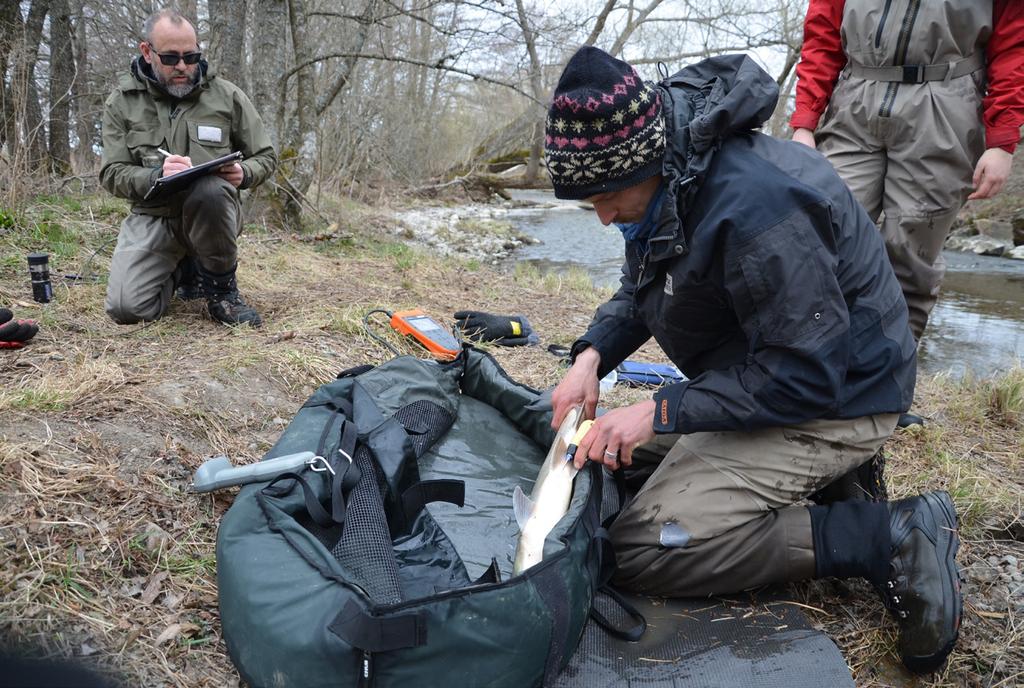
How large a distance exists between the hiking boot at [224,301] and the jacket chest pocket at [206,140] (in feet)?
2.21

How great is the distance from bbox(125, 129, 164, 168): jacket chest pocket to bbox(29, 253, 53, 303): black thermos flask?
764 millimetres

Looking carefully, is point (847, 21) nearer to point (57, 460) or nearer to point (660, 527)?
point (660, 527)

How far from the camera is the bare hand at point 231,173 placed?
13.4 ft

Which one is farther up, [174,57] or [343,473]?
[174,57]

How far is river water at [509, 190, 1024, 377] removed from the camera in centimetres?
603

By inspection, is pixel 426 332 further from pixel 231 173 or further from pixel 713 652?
pixel 713 652

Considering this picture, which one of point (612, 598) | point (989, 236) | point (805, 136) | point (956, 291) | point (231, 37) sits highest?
point (231, 37)

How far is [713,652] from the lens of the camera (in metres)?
1.99

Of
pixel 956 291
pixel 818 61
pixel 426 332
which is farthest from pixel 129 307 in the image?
pixel 956 291

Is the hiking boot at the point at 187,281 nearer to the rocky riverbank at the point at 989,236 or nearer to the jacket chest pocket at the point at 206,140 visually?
the jacket chest pocket at the point at 206,140

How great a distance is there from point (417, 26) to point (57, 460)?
15.5 meters

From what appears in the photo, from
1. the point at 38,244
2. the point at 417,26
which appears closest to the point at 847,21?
the point at 38,244

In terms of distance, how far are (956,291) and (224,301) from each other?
8384 mm

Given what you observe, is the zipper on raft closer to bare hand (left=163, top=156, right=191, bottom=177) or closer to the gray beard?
bare hand (left=163, top=156, right=191, bottom=177)
